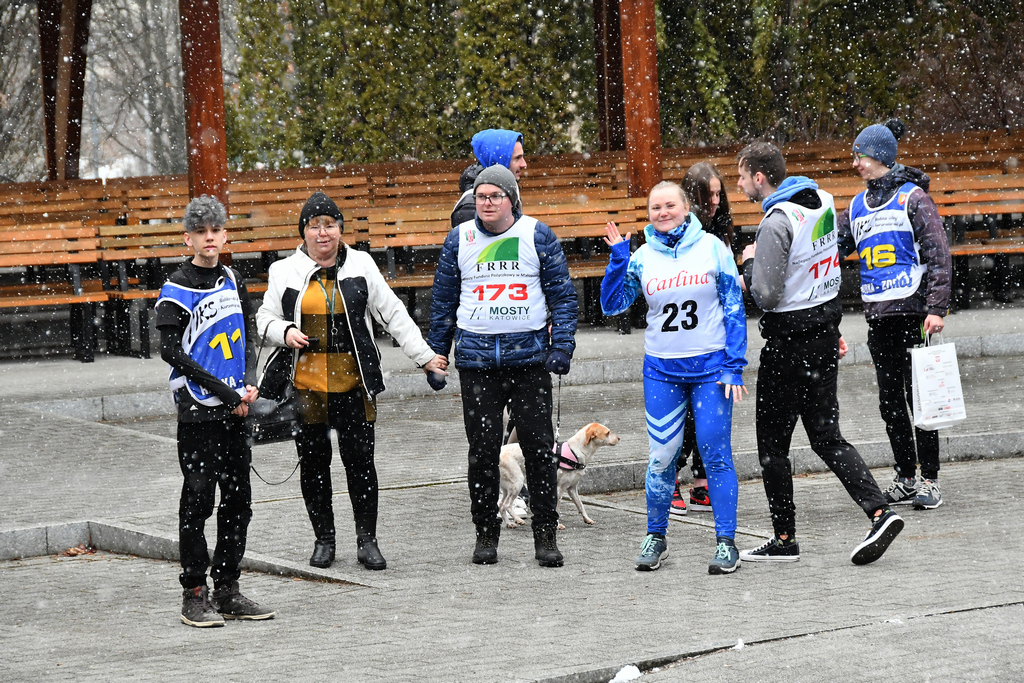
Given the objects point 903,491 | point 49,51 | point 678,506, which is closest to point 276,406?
point 678,506

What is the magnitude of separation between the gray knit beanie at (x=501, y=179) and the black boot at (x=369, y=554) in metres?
1.72

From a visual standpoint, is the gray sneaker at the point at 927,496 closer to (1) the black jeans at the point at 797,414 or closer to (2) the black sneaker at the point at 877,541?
(1) the black jeans at the point at 797,414

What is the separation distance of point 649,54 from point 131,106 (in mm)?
33570

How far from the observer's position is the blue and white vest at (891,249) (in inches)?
297

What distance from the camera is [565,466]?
725 centimetres

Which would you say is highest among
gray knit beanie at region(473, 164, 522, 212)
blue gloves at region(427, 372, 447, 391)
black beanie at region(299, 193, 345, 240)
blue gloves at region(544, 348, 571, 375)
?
gray knit beanie at region(473, 164, 522, 212)

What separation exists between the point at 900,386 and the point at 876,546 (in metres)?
1.55

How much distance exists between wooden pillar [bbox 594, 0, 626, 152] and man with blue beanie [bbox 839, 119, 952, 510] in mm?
13535

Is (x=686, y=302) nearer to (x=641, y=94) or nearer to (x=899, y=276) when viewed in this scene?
(x=899, y=276)

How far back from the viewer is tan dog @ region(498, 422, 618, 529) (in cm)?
725

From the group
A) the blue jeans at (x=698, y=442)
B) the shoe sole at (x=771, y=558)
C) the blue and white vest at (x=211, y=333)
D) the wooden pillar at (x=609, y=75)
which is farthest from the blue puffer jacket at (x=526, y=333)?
the wooden pillar at (x=609, y=75)

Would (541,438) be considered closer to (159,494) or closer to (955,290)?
(159,494)

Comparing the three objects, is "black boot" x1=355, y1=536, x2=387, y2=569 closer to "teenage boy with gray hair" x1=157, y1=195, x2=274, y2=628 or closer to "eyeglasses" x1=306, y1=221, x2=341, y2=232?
"teenage boy with gray hair" x1=157, y1=195, x2=274, y2=628

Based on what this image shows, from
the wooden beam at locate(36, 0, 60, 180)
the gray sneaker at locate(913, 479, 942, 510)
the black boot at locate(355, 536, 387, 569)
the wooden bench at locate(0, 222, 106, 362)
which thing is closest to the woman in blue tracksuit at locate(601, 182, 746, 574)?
the black boot at locate(355, 536, 387, 569)
